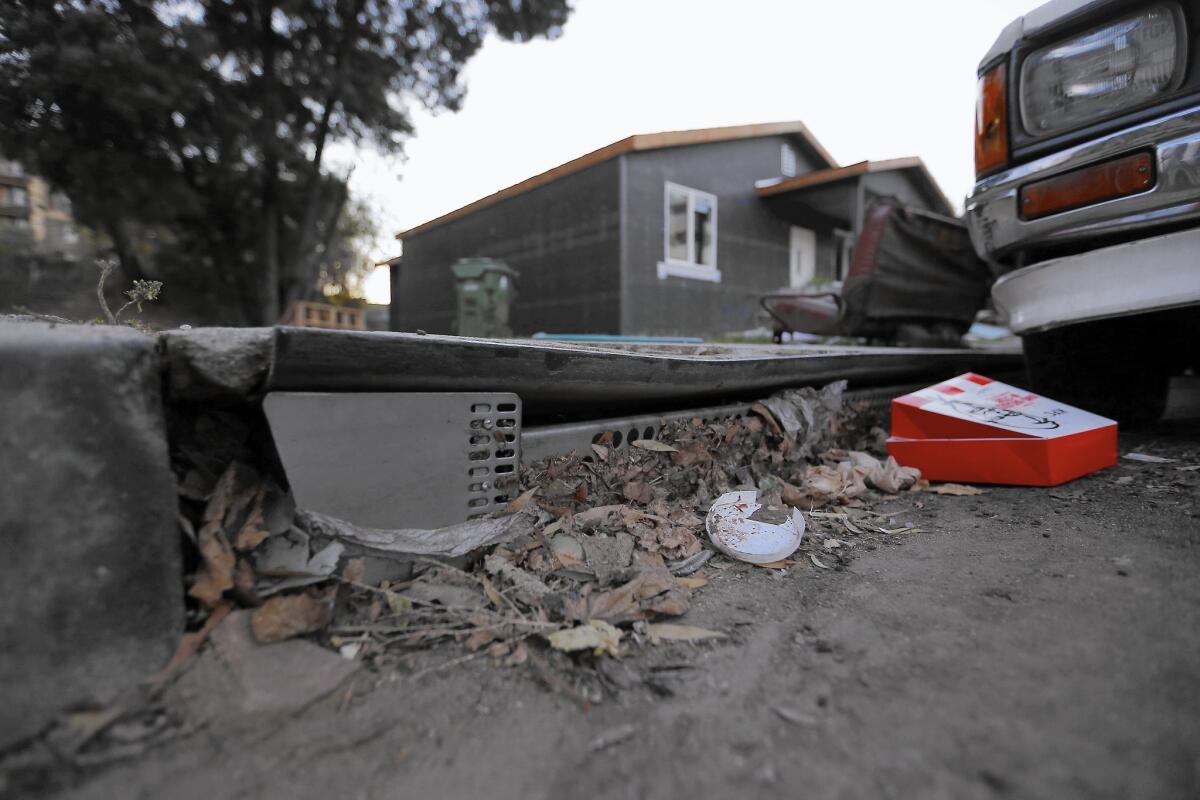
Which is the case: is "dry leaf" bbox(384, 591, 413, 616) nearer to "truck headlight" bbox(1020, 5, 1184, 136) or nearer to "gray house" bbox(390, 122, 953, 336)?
"truck headlight" bbox(1020, 5, 1184, 136)

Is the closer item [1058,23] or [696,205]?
[1058,23]

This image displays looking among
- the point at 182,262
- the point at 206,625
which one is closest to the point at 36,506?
the point at 206,625

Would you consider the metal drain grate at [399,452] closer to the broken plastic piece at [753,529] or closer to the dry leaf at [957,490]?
the broken plastic piece at [753,529]

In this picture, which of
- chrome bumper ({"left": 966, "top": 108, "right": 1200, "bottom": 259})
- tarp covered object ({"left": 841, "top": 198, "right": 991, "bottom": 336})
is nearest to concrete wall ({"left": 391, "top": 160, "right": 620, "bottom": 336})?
tarp covered object ({"left": 841, "top": 198, "right": 991, "bottom": 336})

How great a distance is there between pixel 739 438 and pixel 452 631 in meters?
1.31

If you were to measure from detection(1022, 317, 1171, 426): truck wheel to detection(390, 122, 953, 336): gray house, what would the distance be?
6158 mm

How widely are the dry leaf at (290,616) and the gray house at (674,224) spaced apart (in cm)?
792

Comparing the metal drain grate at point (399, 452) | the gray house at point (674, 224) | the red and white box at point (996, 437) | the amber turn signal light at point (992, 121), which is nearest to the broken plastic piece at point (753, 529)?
the metal drain grate at point (399, 452)

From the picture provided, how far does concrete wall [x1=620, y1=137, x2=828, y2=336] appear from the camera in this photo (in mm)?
8727

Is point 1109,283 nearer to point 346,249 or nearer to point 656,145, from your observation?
point 656,145

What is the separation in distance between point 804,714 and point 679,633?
31 cm

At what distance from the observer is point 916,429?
2275 millimetres

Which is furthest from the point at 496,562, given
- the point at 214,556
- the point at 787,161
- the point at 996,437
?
the point at 787,161

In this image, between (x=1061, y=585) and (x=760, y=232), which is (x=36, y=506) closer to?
(x=1061, y=585)
